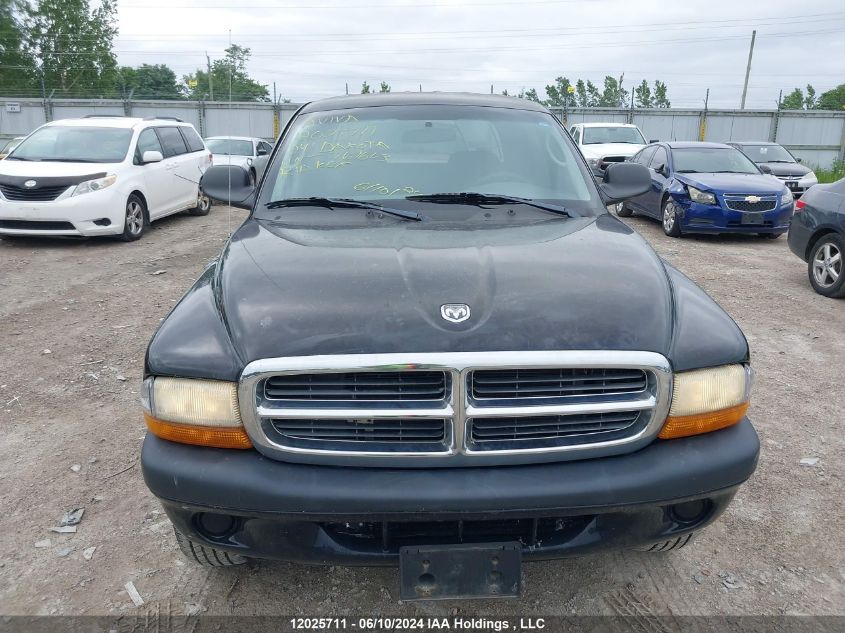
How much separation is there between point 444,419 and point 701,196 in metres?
9.49

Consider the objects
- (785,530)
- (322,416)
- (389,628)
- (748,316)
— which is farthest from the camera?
(748,316)

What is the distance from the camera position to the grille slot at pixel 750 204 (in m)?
10.1

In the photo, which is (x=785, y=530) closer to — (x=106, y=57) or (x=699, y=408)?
(x=699, y=408)

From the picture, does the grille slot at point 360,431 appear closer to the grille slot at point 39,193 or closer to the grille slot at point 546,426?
the grille slot at point 546,426

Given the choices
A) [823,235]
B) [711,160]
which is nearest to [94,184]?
[823,235]

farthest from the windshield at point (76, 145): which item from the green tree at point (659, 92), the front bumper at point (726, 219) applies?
the green tree at point (659, 92)

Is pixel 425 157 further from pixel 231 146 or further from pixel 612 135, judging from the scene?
pixel 231 146

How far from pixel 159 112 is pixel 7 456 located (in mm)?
29099

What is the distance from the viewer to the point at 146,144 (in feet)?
34.7

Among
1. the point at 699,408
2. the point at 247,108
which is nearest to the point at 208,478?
the point at 699,408

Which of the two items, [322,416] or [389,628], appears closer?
[322,416]

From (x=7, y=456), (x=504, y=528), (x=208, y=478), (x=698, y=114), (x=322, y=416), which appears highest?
(x=698, y=114)

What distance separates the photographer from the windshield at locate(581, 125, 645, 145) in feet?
55.2

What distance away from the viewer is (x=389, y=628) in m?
2.44
